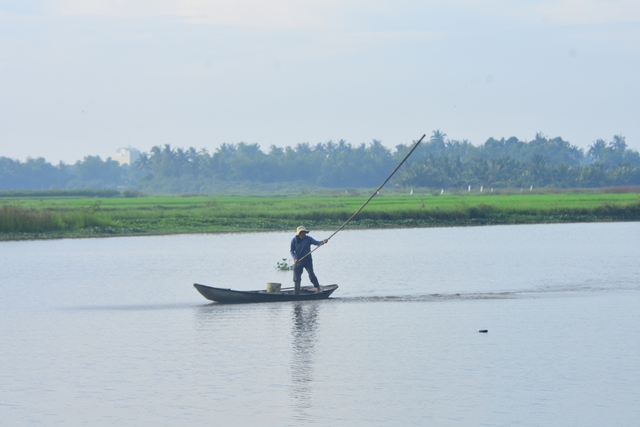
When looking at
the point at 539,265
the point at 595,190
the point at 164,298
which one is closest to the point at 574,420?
the point at 164,298

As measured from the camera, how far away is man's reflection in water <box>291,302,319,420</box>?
11.0m

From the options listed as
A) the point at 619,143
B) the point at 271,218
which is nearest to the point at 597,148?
the point at 619,143

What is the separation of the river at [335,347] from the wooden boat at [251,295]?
215mm

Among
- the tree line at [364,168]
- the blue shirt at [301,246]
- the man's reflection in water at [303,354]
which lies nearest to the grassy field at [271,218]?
the blue shirt at [301,246]

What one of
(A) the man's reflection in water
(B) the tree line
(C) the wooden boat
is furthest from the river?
(B) the tree line

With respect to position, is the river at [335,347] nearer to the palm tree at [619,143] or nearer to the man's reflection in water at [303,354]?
the man's reflection in water at [303,354]

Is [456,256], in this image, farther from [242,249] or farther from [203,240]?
[203,240]

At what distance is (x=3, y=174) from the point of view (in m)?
167

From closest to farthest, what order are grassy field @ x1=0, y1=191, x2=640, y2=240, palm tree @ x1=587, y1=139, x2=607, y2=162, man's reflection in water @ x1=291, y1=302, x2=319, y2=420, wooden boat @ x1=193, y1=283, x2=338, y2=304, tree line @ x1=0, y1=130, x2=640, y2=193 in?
man's reflection in water @ x1=291, y1=302, x2=319, y2=420, wooden boat @ x1=193, y1=283, x2=338, y2=304, grassy field @ x1=0, y1=191, x2=640, y2=240, tree line @ x1=0, y1=130, x2=640, y2=193, palm tree @ x1=587, y1=139, x2=607, y2=162

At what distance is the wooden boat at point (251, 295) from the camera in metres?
19.5

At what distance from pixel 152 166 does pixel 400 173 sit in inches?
1952

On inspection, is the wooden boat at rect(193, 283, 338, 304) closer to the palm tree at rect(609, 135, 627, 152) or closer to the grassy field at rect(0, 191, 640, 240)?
the grassy field at rect(0, 191, 640, 240)

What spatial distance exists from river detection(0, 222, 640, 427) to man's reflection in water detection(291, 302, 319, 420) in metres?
0.04

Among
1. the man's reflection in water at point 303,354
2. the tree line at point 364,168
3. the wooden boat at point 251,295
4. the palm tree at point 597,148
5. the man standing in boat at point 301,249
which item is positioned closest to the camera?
the man's reflection in water at point 303,354
